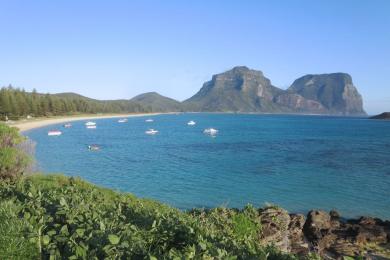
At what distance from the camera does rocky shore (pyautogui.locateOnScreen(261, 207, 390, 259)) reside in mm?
22062

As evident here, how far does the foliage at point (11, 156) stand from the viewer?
88.2ft

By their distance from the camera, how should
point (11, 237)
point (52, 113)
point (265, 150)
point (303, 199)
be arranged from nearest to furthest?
1. point (11, 237)
2. point (303, 199)
3. point (265, 150)
4. point (52, 113)

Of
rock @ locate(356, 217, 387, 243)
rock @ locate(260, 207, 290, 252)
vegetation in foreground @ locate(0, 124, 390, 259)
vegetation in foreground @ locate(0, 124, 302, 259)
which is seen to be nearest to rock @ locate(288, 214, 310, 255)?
rock @ locate(260, 207, 290, 252)

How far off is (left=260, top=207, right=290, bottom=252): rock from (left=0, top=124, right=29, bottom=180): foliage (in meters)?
16.3

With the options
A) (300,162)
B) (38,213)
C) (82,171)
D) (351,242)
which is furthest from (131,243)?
(300,162)

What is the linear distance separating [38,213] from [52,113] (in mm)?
199404

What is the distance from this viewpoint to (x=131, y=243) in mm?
7020

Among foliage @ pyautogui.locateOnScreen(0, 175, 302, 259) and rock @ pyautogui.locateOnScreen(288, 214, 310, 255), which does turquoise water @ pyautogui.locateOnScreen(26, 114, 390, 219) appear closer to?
rock @ pyautogui.locateOnScreen(288, 214, 310, 255)

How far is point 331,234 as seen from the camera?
28.6 m

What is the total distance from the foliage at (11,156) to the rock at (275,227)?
53.6 ft

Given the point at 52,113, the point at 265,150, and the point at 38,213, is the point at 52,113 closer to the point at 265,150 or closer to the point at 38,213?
the point at 265,150

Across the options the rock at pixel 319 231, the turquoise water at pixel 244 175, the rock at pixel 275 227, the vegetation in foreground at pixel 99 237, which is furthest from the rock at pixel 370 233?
the vegetation in foreground at pixel 99 237

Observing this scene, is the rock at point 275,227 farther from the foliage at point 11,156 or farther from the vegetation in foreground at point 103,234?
the foliage at point 11,156

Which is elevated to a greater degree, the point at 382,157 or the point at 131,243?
the point at 131,243
